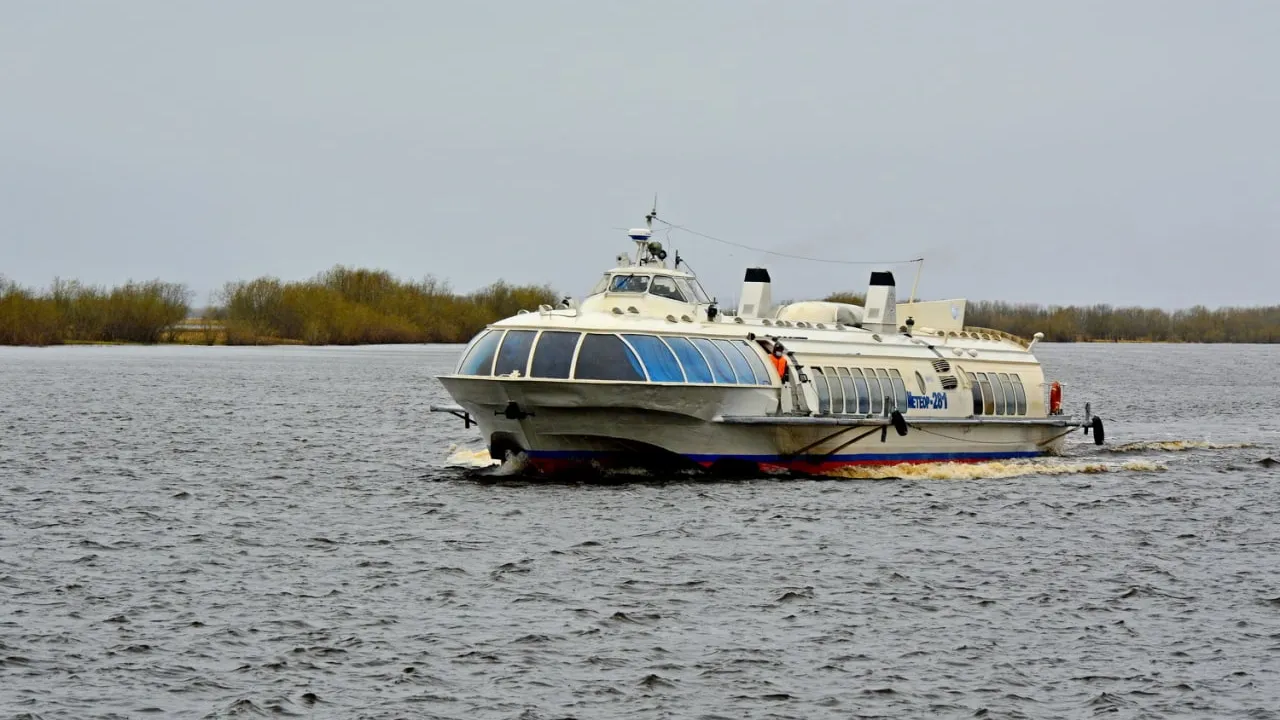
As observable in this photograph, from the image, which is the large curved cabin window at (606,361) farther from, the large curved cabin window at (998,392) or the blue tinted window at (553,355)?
the large curved cabin window at (998,392)

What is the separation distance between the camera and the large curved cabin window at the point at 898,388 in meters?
40.0

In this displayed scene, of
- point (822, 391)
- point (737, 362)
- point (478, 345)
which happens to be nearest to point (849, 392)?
point (822, 391)

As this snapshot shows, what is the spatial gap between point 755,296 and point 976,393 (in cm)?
654

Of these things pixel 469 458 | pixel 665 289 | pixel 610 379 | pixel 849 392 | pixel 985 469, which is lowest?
pixel 469 458

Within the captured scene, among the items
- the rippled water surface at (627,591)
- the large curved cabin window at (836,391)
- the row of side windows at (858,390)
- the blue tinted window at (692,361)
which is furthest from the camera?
the large curved cabin window at (836,391)

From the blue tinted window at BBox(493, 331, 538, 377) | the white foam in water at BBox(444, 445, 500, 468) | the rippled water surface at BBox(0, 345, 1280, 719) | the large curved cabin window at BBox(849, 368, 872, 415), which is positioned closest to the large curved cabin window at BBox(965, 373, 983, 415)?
the rippled water surface at BBox(0, 345, 1280, 719)

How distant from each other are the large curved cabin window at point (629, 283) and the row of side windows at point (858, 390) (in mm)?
4402

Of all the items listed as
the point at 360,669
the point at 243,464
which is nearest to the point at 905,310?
the point at 243,464

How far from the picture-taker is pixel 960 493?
37500 millimetres

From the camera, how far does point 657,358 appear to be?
33594 millimetres

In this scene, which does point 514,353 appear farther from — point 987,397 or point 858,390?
point 987,397

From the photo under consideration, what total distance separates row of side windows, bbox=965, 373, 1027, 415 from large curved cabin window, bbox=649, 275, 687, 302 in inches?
366

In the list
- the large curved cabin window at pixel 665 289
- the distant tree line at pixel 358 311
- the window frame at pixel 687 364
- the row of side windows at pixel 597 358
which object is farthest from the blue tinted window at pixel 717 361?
the distant tree line at pixel 358 311

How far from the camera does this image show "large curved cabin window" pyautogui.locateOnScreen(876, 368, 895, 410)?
39531 mm
